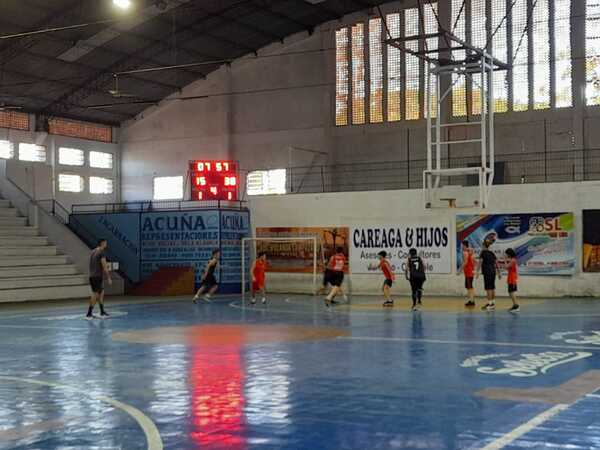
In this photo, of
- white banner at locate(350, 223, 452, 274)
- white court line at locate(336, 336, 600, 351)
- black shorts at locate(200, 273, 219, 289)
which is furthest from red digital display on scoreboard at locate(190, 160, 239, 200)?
white court line at locate(336, 336, 600, 351)

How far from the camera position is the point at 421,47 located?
3572 cm

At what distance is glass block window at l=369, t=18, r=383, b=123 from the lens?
37156mm

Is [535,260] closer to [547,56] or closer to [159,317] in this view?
[547,56]

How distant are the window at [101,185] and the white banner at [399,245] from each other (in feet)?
60.9

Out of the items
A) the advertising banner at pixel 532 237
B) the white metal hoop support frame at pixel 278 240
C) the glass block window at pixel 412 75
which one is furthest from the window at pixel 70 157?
the advertising banner at pixel 532 237

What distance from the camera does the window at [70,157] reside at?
41.9 m

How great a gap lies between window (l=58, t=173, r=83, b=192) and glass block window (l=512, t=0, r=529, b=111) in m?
23.0

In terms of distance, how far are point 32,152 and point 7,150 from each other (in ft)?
4.79

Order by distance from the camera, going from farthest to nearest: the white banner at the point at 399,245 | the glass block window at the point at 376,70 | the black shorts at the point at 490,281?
the glass block window at the point at 376,70, the white banner at the point at 399,245, the black shorts at the point at 490,281

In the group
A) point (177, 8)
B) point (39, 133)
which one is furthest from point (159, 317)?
point (39, 133)

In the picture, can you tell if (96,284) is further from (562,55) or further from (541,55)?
(562,55)

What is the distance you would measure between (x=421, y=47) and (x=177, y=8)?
35.7ft

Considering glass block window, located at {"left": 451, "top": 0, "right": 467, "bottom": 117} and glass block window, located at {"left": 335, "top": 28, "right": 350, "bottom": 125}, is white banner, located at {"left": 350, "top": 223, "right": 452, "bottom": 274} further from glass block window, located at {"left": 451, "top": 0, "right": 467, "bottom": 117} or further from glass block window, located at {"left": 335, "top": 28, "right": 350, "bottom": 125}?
glass block window, located at {"left": 335, "top": 28, "right": 350, "bottom": 125}

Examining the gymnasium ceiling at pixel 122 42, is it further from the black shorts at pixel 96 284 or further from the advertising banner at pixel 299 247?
the black shorts at pixel 96 284
